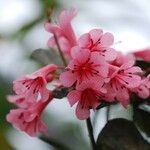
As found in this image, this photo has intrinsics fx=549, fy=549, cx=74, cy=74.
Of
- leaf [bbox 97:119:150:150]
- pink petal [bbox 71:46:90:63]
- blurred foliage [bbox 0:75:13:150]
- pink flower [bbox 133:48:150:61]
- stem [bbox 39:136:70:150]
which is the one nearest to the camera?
pink petal [bbox 71:46:90:63]

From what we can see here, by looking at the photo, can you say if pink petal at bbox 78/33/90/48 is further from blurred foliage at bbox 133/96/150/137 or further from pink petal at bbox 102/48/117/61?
blurred foliage at bbox 133/96/150/137

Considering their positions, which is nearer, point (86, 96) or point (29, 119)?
point (86, 96)

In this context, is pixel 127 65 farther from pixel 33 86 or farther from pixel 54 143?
pixel 54 143

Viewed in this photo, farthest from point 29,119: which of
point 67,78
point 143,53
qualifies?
point 143,53

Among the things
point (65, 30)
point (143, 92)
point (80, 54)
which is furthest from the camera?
point (65, 30)

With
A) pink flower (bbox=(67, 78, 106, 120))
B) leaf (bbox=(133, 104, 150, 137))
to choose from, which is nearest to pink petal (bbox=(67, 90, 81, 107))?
pink flower (bbox=(67, 78, 106, 120))

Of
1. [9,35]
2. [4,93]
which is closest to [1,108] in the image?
[4,93]
